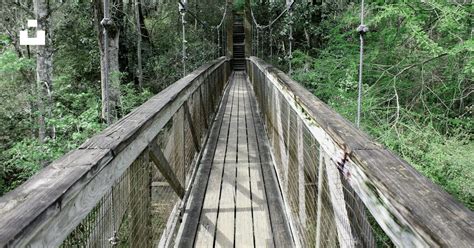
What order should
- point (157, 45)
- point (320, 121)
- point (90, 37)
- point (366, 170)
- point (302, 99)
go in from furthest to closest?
point (157, 45), point (90, 37), point (302, 99), point (320, 121), point (366, 170)

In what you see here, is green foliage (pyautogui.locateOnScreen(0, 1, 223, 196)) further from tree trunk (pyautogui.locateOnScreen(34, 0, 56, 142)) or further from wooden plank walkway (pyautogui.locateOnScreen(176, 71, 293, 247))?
wooden plank walkway (pyautogui.locateOnScreen(176, 71, 293, 247))

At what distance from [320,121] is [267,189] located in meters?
1.61

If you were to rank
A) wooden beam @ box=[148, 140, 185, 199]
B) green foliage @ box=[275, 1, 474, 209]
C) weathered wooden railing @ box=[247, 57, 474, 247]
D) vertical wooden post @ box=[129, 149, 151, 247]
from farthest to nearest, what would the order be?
green foliage @ box=[275, 1, 474, 209] < wooden beam @ box=[148, 140, 185, 199] < vertical wooden post @ box=[129, 149, 151, 247] < weathered wooden railing @ box=[247, 57, 474, 247]

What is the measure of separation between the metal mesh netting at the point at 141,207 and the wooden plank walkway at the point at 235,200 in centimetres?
14

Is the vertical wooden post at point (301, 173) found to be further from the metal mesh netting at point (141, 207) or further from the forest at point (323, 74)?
the forest at point (323, 74)

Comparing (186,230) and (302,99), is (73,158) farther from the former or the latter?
(186,230)

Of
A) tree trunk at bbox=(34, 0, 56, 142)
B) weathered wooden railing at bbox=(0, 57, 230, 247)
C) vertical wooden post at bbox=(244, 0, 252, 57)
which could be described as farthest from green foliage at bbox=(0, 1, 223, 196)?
weathered wooden railing at bbox=(0, 57, 230, 247)

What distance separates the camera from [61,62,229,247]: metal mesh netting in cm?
104

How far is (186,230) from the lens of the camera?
226 cm

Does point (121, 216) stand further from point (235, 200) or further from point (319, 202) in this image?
point (235, 200)

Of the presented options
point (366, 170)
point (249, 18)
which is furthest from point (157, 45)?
point (366, 170)

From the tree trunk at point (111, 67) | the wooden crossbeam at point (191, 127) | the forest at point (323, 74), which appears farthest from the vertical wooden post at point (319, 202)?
the tree trunk at point (111, 67)

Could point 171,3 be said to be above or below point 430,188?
above

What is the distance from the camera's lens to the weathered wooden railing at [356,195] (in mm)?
646
